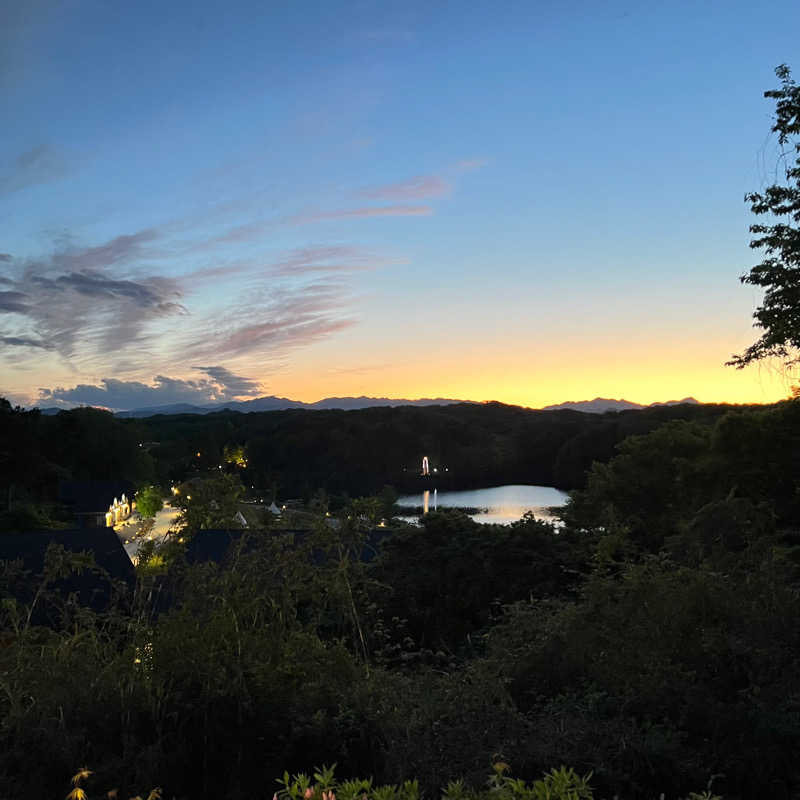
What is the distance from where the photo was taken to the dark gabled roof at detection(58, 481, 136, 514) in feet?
149

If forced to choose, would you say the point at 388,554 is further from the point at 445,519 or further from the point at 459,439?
the point at 459,439

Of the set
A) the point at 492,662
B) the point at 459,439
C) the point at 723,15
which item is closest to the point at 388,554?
the point at 492,662

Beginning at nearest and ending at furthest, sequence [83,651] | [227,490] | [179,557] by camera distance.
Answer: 1. [83,651]
2. [179,557]
3. [227,490]

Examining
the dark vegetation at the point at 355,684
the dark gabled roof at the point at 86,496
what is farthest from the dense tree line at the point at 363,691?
the dark gabled roof at the point at 86,496

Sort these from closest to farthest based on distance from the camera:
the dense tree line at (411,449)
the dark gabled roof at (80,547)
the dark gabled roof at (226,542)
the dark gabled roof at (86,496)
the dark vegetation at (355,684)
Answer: the dark vegetation at (355,684) < the dark gabled roof at (226,542) < the dark gabled roof at (80,547) < the dark gabled roof at (86,496) < the dense tree line at (411,449)

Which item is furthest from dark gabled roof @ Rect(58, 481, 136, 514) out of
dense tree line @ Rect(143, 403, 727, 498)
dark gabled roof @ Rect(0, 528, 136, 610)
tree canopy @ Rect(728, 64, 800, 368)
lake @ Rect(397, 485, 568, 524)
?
tree canopy @ Rect(728, 64, 800, 368)

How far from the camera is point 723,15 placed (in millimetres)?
9664

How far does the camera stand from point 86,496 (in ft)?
153

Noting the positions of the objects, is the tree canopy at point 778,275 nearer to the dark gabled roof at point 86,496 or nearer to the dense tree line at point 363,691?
the dense tree line at point 363,691

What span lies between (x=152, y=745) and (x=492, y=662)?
9.12 ft

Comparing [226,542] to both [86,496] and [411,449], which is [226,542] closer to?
[86,496]

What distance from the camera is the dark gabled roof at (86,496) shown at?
45531 mm

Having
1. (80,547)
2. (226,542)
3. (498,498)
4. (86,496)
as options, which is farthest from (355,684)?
(86,496)

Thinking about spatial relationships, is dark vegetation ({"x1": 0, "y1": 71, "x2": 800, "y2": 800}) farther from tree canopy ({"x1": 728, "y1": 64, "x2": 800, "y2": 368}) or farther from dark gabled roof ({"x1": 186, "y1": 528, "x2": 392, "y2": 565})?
tree canopy ({"x1": 728, "y1": 64, "x2": 800, "y2": 368})
